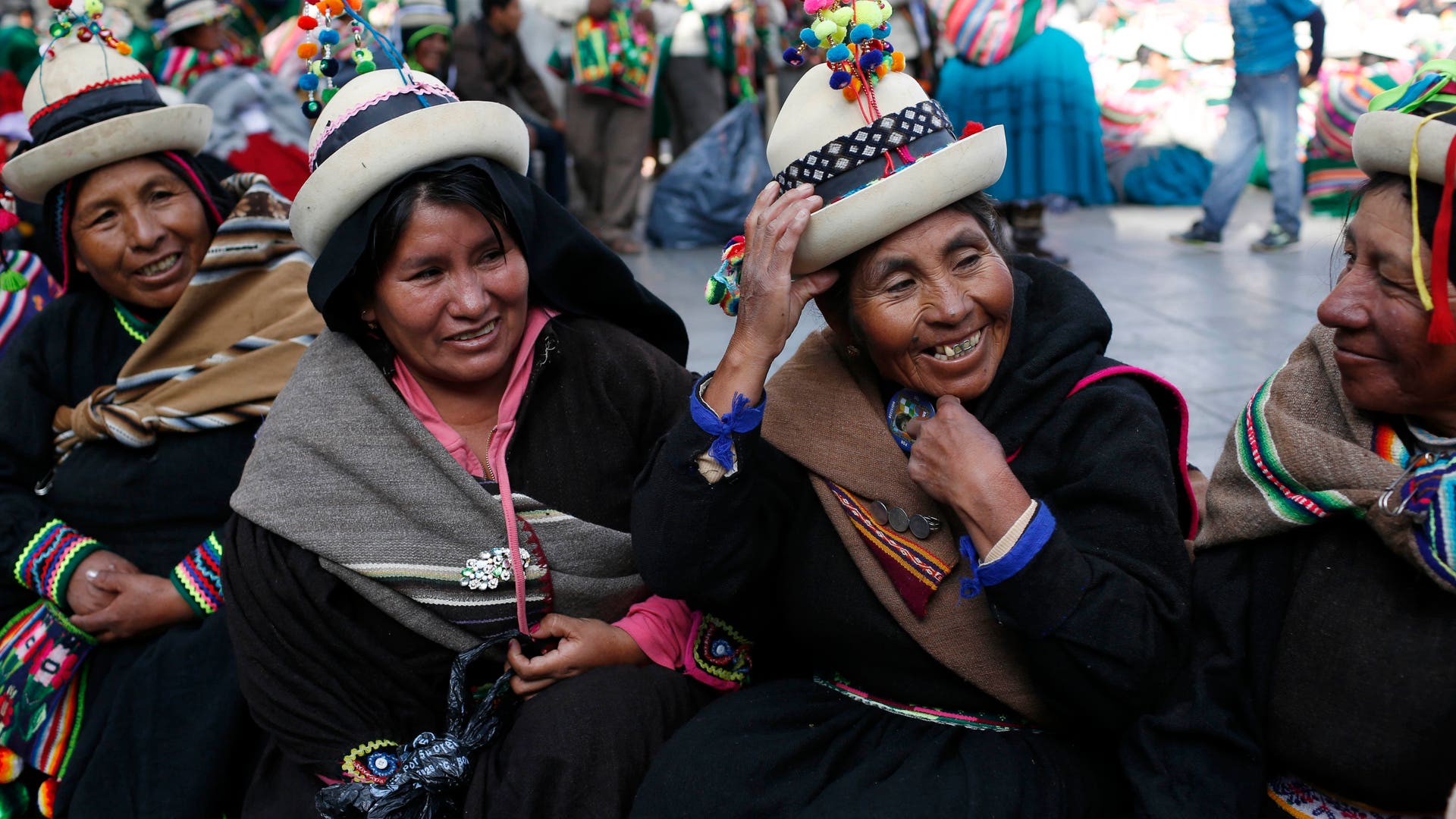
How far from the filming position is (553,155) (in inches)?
367

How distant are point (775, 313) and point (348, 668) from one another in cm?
114

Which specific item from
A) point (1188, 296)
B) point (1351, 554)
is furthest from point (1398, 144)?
point (1188, 296)

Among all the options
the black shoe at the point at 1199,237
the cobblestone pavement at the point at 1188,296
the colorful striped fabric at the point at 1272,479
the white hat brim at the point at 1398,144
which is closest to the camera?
the white hat brim at the point at 1398,144

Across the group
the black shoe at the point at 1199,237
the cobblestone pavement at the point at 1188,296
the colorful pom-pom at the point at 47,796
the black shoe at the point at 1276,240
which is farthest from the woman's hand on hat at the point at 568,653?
the black shoe at the point at 1199,237

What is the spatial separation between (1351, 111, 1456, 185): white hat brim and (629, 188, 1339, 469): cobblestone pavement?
2709mm

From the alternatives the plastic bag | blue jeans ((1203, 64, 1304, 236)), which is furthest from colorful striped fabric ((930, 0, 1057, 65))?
the plastic bag

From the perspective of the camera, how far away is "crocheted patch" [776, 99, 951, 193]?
2002mm

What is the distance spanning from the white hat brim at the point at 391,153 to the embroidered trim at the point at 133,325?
3.16ft

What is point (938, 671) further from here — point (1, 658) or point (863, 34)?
point (1, 658)

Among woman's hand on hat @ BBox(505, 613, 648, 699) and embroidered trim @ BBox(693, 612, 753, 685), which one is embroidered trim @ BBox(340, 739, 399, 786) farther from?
embroidered trim @ BBox(693, 612, 753, 685)

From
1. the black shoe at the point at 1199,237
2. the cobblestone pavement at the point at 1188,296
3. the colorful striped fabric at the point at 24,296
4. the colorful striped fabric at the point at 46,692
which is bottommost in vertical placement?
the black shoe at the point at 1199,237

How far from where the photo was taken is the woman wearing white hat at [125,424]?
108 inches

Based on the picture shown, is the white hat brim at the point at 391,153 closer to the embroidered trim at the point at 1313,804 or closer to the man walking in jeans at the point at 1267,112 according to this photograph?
the embroidered trim at the point at 1313,804

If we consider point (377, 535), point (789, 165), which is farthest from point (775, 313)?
point (377, 535)
